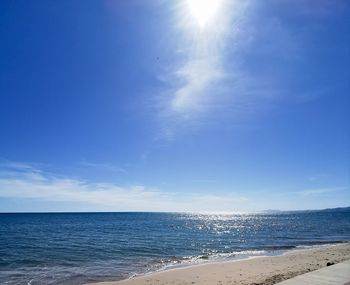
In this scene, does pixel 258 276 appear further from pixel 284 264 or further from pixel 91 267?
pixel 91 267

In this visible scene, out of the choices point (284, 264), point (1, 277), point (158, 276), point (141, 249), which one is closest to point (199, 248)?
point (141, 249)

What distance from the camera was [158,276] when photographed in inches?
727

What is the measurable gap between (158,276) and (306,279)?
9.14 m

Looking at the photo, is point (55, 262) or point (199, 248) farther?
point (199, 248)

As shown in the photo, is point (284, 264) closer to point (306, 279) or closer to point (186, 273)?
point (186, 273)

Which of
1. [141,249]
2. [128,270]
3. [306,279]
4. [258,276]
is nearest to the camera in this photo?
[306,279]

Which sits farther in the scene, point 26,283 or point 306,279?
→ point 26,283

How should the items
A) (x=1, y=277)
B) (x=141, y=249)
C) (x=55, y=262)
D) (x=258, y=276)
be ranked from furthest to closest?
1. (x=141, y=249)
2. (x=55, y=262)
3. (x=1, y=277)
4. (x=258, y=276)

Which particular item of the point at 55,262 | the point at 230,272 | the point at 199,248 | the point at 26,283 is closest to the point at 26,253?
the point at 55,262

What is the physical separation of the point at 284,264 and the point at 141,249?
14.7 meters

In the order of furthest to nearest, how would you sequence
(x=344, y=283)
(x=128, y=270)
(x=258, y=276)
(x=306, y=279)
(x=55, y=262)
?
1. (x=55, y=262)
2. (x=128, y=270)
3. (x=258, y=276)
4. (x=306, y=279)
5. (x=344, y=283)

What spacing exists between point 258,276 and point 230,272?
2.19 meters

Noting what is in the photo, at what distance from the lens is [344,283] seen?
1095 cm

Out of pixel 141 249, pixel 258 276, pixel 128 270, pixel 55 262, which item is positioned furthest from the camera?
pixel 141 249
